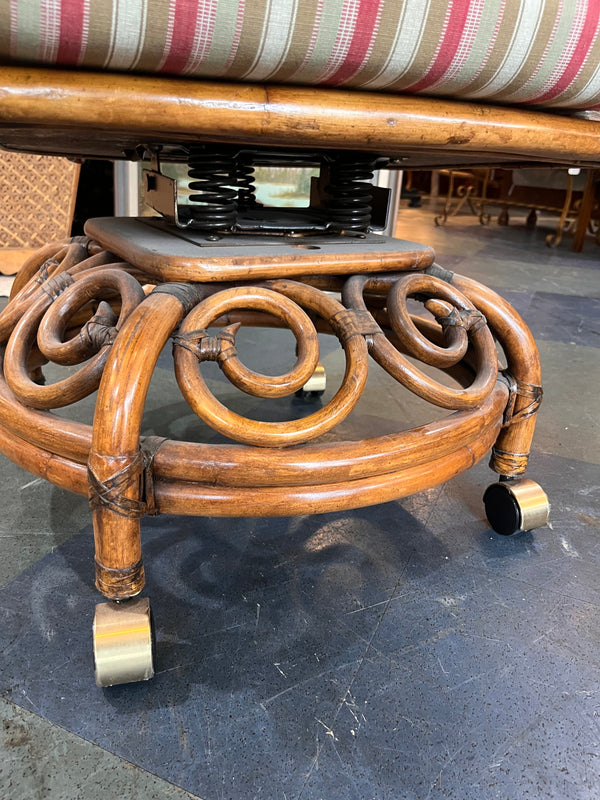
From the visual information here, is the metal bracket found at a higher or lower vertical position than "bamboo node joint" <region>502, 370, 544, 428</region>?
higher

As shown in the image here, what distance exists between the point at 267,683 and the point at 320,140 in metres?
0.48

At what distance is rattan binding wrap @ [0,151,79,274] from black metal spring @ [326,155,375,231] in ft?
4.66

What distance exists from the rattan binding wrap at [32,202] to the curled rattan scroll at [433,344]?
5.19 ft

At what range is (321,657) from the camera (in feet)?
1.98

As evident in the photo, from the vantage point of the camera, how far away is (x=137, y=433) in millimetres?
518

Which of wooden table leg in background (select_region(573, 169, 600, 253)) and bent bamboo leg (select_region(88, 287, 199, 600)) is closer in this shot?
bent bamboo leg (select_region(88, 287, 199, 600))

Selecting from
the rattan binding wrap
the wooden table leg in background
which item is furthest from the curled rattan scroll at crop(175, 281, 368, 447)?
the wooden table leg in background

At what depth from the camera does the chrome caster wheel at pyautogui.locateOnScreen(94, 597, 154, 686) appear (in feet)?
1.74

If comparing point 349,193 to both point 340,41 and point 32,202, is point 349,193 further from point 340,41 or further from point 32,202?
point 32,202

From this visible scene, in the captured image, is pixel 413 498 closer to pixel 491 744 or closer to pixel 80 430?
pixel 491 744

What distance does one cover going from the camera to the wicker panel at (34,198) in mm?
1872

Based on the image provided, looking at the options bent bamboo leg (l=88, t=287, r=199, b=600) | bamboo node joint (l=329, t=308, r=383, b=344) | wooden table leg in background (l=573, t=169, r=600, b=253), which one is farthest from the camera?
wooden table leg in background (l=573, t=169, r=600, b=253)

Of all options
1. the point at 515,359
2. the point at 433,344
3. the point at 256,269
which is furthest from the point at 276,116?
the point at 515,359

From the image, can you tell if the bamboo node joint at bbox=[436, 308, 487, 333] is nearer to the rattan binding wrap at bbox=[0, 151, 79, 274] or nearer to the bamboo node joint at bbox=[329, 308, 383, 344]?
the bamboo node joint at bbox=[329, 308, 383, 344]
